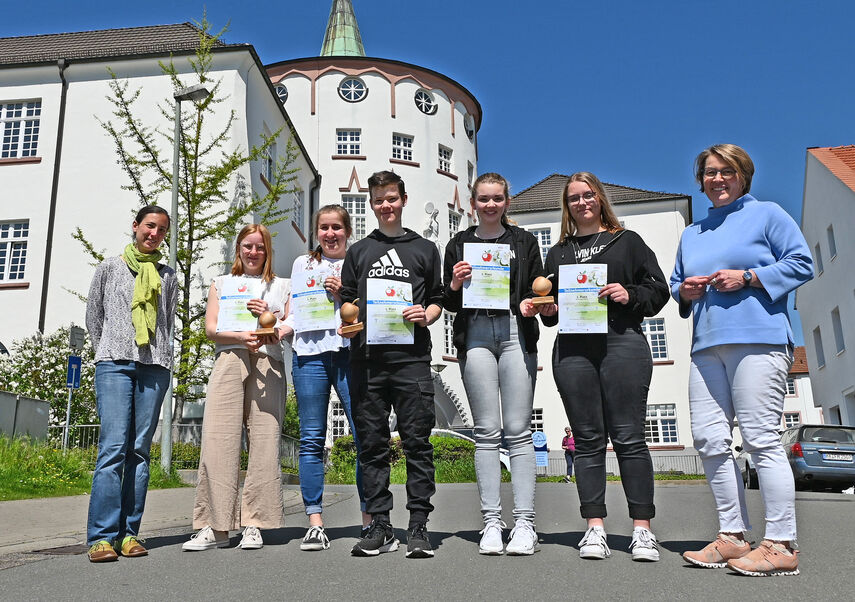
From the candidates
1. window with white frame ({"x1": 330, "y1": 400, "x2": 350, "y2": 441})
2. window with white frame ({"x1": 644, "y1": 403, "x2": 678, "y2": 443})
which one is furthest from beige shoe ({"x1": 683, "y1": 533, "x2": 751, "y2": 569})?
window with white frame ({"x1": 644, "y1": 403, "x2": 678, "y2": 443})

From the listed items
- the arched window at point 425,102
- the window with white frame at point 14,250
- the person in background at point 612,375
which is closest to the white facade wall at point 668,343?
the arched window at point 425,102

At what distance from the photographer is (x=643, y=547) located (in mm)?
4281

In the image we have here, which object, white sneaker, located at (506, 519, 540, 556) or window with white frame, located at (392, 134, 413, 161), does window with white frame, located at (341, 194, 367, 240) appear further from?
white sneaker, located at (506, 519, 540, 556)

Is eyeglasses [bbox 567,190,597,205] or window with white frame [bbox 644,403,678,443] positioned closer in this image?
eyeglasses [bbox 567,190,597,205]

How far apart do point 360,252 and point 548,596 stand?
258cm

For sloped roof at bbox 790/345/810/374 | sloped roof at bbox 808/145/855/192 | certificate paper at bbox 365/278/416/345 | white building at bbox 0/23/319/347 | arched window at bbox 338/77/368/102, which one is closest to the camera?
certificate paper at bbox 365/278/416/345

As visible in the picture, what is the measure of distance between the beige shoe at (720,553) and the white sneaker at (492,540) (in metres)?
1.03

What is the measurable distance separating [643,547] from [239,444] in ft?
8.99

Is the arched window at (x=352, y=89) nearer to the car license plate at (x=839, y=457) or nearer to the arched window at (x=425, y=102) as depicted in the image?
the arched window at (x=425, y=102)

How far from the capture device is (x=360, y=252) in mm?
5195

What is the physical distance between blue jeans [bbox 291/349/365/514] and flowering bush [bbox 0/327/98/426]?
13876 millimetres

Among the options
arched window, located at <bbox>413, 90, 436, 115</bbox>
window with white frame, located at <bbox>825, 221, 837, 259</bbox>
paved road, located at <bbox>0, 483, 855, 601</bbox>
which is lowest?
paved road, located at <bbox>0, 483, 855, 601</bbox>

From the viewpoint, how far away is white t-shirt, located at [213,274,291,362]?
5.48 meters

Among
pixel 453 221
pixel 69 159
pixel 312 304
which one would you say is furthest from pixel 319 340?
pixel 453 221
